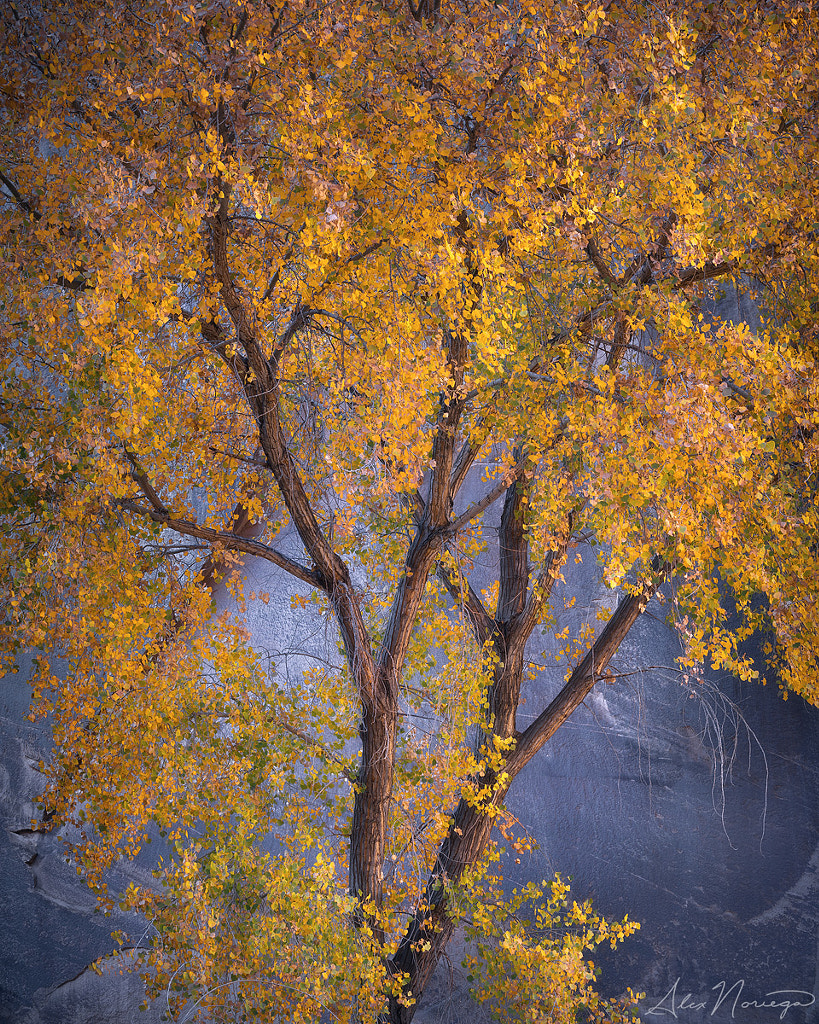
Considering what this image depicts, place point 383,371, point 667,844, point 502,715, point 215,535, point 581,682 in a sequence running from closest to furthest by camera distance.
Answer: point 383,371
point 215,535
point 581,682
point 502,715
point 667,844

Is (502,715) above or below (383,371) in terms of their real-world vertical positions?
below
